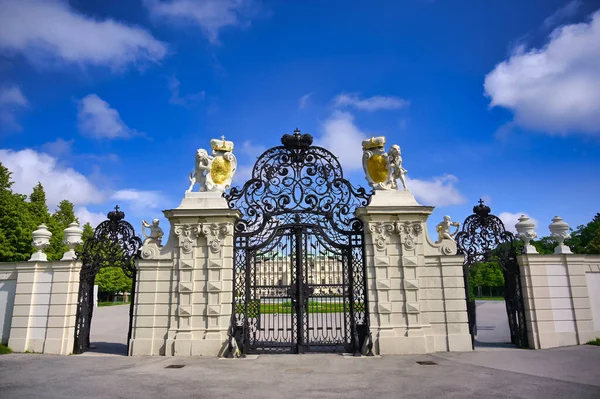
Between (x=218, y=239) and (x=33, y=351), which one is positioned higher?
(x=218, y=239)

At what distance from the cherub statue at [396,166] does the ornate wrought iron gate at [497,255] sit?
2443mm

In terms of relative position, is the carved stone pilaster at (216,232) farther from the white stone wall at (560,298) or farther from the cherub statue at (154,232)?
the white stone wall at (560,298)

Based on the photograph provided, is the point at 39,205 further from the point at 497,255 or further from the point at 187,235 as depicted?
the point at 497,255

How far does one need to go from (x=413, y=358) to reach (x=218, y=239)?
6.30 m

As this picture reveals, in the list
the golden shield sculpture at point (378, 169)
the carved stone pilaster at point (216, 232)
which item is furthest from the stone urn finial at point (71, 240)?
the golden shield sculpture at point (378, 169)

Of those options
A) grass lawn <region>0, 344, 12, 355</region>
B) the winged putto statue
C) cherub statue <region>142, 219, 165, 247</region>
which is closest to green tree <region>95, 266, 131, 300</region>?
grass lawn <region>0, 344, 12, 355</region>

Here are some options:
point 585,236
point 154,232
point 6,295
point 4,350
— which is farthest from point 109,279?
point 585,236

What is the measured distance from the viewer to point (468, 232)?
483 inches

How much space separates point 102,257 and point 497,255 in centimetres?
1223

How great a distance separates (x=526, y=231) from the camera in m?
12.2

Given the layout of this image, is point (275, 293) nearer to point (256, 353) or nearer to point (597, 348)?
point (256, 353)

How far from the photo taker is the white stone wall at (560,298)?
11.4m

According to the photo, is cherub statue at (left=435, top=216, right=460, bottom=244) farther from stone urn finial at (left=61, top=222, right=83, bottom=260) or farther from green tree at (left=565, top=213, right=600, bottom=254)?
green tree at (left=565, top=213, right=600, bottom=254)

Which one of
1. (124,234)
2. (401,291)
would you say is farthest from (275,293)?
(124,234)
